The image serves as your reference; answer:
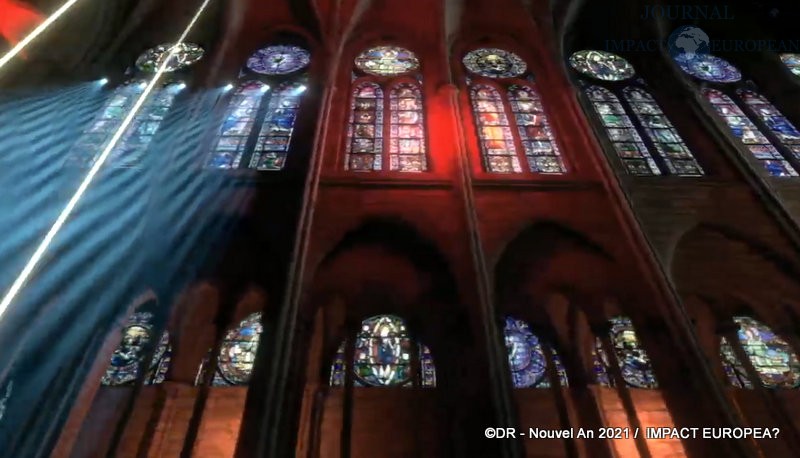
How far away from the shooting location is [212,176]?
7.04 metres

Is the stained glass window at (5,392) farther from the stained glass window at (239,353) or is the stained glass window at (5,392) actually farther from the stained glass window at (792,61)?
the stained glass window at (792,61)

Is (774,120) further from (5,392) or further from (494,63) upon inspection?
(5,392)

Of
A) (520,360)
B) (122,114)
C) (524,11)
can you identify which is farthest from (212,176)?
(524,11)

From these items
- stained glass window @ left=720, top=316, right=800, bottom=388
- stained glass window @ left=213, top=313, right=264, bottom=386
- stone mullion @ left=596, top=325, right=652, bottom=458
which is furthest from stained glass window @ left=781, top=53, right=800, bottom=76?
stained glass window @ left=213, top=313, right=264, bottom=386

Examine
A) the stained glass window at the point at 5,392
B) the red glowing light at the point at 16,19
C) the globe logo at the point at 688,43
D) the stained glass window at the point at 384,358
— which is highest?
the globe logo at the point at 688,43

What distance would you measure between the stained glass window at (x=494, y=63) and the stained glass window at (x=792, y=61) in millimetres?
4315

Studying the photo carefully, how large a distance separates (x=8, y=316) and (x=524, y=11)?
8.61 metres

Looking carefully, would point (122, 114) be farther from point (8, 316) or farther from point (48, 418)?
point (48, 418)

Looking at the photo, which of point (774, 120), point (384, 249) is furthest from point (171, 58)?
point (774, 120)

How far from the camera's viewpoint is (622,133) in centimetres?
857

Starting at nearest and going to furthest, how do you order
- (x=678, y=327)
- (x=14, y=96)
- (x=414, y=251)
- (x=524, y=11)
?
(x=678, y=327) → (x=414, y=251) → (x=14, y=96) → (x=524, y=11)

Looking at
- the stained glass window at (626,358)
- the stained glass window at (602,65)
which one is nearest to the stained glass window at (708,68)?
the stained glass window at (602,65)

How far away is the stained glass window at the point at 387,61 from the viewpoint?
31.4 ft

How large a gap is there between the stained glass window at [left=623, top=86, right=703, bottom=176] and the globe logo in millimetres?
1450
